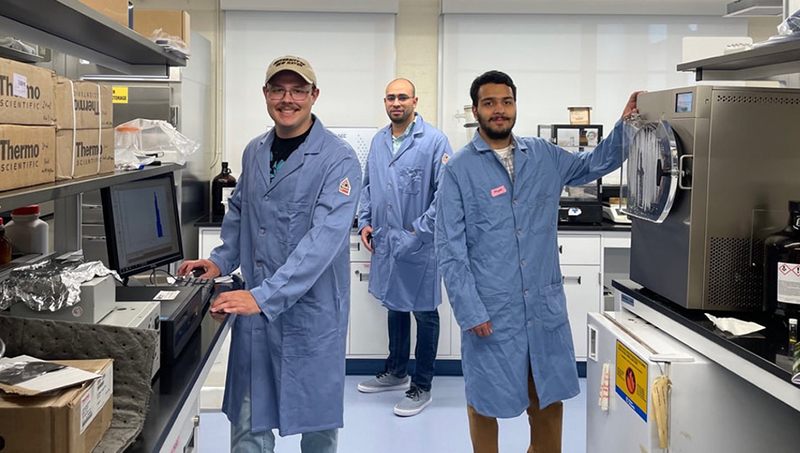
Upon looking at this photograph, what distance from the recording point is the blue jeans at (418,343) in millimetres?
3779

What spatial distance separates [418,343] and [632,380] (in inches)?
71.2

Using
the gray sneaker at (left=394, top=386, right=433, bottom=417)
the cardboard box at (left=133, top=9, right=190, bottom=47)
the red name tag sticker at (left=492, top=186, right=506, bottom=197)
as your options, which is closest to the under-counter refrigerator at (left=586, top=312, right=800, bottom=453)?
the red name tag sticker at (left=492, top=186, right=506, bottom=197)

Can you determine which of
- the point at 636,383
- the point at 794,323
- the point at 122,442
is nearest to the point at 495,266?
the point at 636,383

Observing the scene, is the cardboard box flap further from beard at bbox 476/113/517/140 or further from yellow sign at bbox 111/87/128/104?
yellow sign at bbox 111/87/128/104

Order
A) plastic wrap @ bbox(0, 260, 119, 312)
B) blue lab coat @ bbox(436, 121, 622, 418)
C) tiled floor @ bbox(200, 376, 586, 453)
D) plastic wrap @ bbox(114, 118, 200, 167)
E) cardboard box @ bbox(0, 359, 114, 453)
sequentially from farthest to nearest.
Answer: tiled floor @ bbox(200, 376, 586, 453) → blue lab coat @ bbox(436, 121, 622, 418) → plastic wrap @ bbox(114, 118, 200, 167) → plastic wrap @ bbox(0, 260, 119, 312) → cardboard box @ bbox(0, 359, 114, 453)

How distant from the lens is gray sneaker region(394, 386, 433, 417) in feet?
11.8

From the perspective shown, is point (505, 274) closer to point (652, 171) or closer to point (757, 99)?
point (652, 171)

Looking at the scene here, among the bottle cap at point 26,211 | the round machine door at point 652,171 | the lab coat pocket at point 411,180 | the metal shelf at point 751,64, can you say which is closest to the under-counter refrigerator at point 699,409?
the round machine door at point 652,171

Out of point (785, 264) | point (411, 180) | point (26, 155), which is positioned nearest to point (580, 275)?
point (411, 180)

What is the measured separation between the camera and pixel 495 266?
254 centimetres

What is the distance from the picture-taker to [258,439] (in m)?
2.31

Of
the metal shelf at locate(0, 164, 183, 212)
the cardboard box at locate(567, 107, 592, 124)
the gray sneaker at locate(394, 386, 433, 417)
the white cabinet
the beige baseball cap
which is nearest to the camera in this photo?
the metal shelf at locate(0, 164, 183, 212)

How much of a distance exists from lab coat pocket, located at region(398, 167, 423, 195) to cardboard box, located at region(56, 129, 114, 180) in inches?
76.0

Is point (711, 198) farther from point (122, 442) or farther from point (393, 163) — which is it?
point (393, 163)
